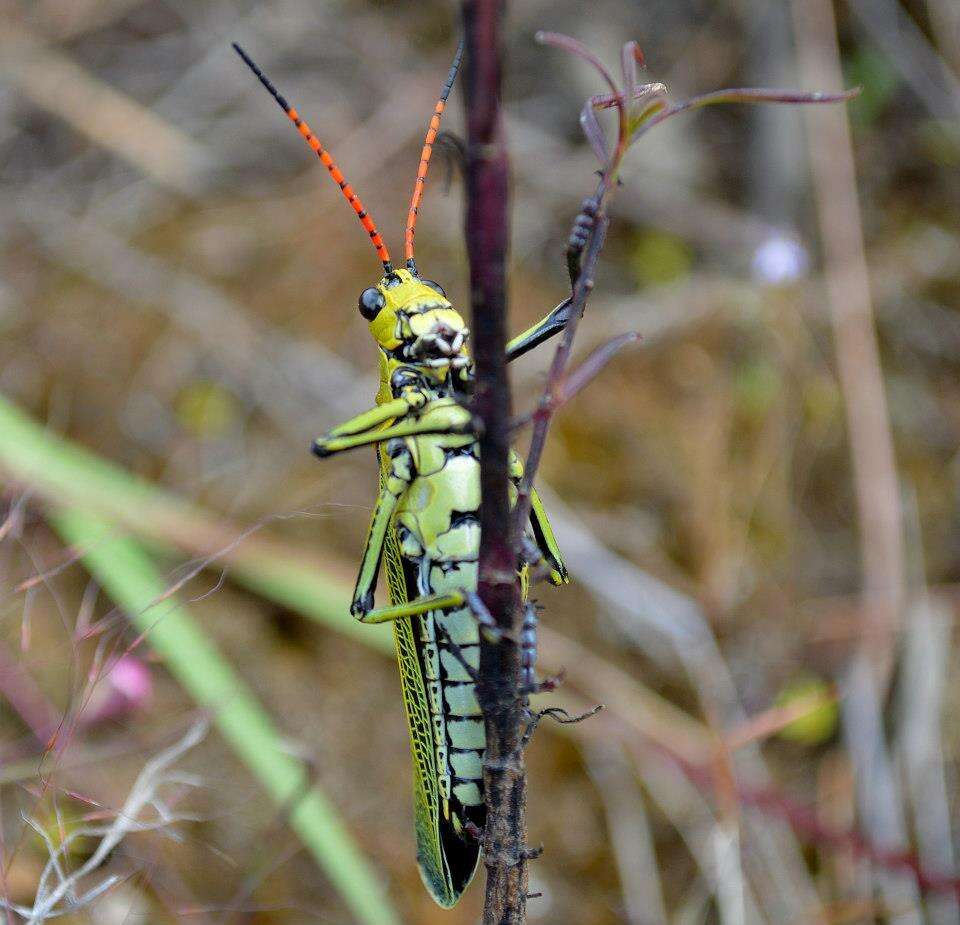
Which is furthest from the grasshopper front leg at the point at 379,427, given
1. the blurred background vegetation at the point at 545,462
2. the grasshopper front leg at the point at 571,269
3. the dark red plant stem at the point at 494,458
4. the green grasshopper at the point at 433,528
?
the blurred background vegetation at the point at 545,462

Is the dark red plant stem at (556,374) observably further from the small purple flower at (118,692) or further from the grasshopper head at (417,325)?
the small purple flower at (118,692)

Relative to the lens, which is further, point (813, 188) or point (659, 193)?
point (659, 193)

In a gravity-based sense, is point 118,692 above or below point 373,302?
below

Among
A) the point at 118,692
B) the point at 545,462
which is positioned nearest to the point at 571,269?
the point at 118,692

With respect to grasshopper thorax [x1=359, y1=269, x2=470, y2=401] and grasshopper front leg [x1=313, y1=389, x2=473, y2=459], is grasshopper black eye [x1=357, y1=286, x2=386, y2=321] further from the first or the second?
grasshopper front leg [x1=313, y1=389, x2=473, y2=459]

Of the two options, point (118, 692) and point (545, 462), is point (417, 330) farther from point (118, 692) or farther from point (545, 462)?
point (545, 462)

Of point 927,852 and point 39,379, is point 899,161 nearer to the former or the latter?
point 927,852

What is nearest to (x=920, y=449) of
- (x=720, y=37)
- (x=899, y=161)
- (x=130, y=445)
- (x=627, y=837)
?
(x=899, y=161)

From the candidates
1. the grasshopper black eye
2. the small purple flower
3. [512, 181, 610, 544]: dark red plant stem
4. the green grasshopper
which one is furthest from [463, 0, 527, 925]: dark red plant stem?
the small purple flower
